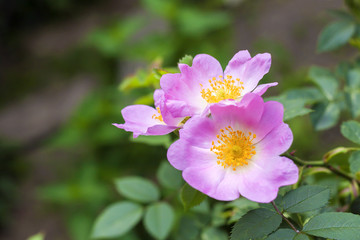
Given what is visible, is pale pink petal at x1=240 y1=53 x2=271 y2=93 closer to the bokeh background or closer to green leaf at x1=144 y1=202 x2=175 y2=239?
green leaf at x1=144 y1=202 x2=175 y2=239

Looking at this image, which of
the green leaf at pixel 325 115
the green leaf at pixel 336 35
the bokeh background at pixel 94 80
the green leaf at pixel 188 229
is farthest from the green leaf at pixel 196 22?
the green leaf at pixel 188 229

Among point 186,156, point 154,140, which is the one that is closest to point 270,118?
point 186,156

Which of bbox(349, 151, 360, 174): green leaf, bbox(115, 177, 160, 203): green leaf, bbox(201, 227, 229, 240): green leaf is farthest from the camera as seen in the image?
bbox(115, 177, 160, 203): green leaf

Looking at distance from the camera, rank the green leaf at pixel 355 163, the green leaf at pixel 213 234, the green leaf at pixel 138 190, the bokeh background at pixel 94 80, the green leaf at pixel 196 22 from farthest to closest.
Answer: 1. the green leaf at pixel 196 22
2. the bokeh background at pixel 94 80
3. the green leaf at pixel 138 190
4. the green leaf at pixel 213 234
5. the green leaf at pixel 355 163

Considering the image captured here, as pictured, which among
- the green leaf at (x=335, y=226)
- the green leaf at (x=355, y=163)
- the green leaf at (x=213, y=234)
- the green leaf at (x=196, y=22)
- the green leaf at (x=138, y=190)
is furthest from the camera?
the green leaf at (x=196, y=22)

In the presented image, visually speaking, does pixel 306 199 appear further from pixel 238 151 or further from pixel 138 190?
pixel 138 190

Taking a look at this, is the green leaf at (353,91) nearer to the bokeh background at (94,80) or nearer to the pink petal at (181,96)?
the pink petal at (181,96)

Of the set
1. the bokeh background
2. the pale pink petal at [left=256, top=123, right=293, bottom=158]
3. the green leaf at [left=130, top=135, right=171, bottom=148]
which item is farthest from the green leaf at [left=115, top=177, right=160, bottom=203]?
the bokeh background

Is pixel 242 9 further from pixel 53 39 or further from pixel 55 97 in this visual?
pixel 53 39
